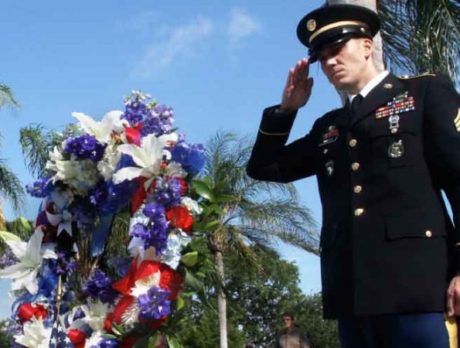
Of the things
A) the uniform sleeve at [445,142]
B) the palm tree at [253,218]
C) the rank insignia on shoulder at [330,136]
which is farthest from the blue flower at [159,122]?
the palm tree at [253,218]

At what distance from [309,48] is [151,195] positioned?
941 mm

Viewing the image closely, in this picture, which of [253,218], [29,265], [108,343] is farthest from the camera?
[253,218]

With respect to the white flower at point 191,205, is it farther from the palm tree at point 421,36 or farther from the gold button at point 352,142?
the palm tree at point 421,36

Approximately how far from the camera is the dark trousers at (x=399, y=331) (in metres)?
2.27

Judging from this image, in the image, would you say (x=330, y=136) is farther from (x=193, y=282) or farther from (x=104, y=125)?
(x=104, y=125)

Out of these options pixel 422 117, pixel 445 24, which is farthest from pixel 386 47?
pixel 422 117

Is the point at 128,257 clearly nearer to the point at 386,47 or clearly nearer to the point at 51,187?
the point at 51,187

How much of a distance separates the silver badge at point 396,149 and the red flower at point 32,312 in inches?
69.8

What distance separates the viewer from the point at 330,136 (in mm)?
2711

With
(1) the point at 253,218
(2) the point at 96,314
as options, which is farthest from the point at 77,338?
(1) the point at 253,218

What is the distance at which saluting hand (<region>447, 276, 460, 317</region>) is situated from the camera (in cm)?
227

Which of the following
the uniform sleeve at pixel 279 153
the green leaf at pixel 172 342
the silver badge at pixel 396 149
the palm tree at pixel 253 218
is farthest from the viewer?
the palm tree at pixel 253 218

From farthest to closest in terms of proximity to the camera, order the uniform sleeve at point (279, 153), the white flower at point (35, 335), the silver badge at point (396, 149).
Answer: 1. the white flower at point (35, 335)
2. the uniform sleeve at point (279, 153)
3. the silver badge at point (396, 149)

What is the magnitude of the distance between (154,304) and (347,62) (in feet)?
3.91
